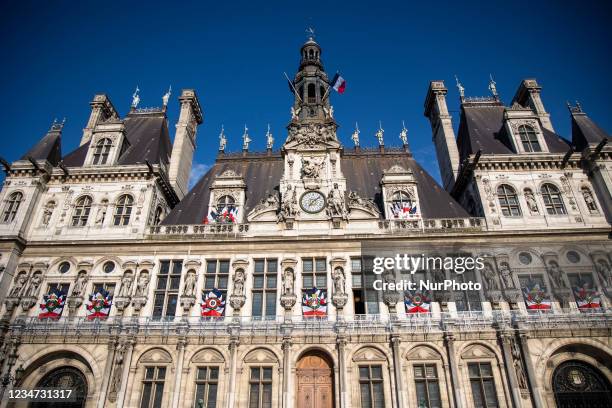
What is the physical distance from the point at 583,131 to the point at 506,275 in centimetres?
1325

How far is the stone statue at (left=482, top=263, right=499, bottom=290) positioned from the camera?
22.6 metres

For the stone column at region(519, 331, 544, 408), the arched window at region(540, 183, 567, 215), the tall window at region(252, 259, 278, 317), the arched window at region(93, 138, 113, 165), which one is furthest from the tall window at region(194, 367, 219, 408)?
the arched window at region(540, 183, 567, 215)

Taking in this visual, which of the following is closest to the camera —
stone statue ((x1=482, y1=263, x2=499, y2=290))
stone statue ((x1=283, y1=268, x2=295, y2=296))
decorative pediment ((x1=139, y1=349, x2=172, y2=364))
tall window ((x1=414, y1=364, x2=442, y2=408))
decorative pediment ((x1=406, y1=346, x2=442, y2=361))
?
tall window ((x1=414, y1=364, x2=442, y2=408))

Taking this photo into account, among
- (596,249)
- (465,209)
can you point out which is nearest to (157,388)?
(465,209)

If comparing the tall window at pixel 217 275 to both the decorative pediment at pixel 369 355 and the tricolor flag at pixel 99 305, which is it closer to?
the tricolor flag at pixel 99 305

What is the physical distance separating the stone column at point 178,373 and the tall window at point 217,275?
10.8 ft

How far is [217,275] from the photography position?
23906 millimetres

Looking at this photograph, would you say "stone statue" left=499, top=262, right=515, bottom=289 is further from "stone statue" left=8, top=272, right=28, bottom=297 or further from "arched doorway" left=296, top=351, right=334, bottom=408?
"stone statue" left=8, top=272, right=28, bottom=297

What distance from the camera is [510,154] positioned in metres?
27.8

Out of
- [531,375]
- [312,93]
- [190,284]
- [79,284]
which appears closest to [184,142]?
[312,93]

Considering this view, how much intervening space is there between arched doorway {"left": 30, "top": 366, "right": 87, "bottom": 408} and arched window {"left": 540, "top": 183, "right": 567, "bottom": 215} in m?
29.0

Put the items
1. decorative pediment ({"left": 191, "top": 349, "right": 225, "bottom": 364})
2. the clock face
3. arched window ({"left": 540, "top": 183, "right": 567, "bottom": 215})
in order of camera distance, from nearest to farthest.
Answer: decorative pediment ({"left": 191, "top": 349, "right": 225, "bottom": 364}), the clock face, arched window ({"left": 540, "top": 183, "right": 567, "bottom": 215})

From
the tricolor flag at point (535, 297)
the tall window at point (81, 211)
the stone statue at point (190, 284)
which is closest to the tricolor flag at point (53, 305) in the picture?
the tall window at point (81, 211)

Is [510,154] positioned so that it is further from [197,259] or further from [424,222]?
[197,259]
